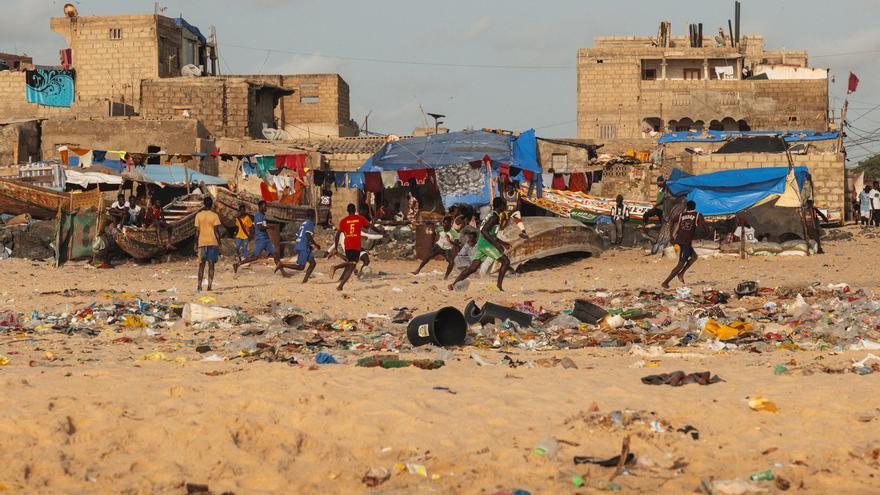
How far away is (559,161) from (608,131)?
15.4 meters

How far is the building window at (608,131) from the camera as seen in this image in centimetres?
4206

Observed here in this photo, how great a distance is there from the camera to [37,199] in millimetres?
22078

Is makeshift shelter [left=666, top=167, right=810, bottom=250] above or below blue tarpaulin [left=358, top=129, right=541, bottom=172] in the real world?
below

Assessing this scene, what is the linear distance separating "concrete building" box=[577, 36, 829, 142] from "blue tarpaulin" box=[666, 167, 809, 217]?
18927mm

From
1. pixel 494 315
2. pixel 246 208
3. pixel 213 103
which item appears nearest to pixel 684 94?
pixel 213 103

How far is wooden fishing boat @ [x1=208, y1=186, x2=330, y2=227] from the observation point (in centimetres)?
2323

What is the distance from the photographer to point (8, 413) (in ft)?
21.5

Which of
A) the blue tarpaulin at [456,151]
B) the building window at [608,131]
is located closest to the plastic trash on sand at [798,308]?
the blue tarpaulin at [456,151]

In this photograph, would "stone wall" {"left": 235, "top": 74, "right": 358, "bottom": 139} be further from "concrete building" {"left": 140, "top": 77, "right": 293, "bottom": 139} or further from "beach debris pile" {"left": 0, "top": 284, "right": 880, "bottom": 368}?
"beach debris pile" {"left": 0, "top": 284, "right": 880, "bottom": 368}

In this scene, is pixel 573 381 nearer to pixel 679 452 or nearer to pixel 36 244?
pixel 679 452

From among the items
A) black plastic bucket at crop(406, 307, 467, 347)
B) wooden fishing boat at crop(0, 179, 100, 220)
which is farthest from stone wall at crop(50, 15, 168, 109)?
black plastic bucket at crop(406, 307, 467, 347)

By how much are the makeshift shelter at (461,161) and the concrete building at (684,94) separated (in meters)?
15.2

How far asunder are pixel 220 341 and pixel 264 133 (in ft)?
75.6

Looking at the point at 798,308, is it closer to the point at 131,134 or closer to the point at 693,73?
the point at 131,134
